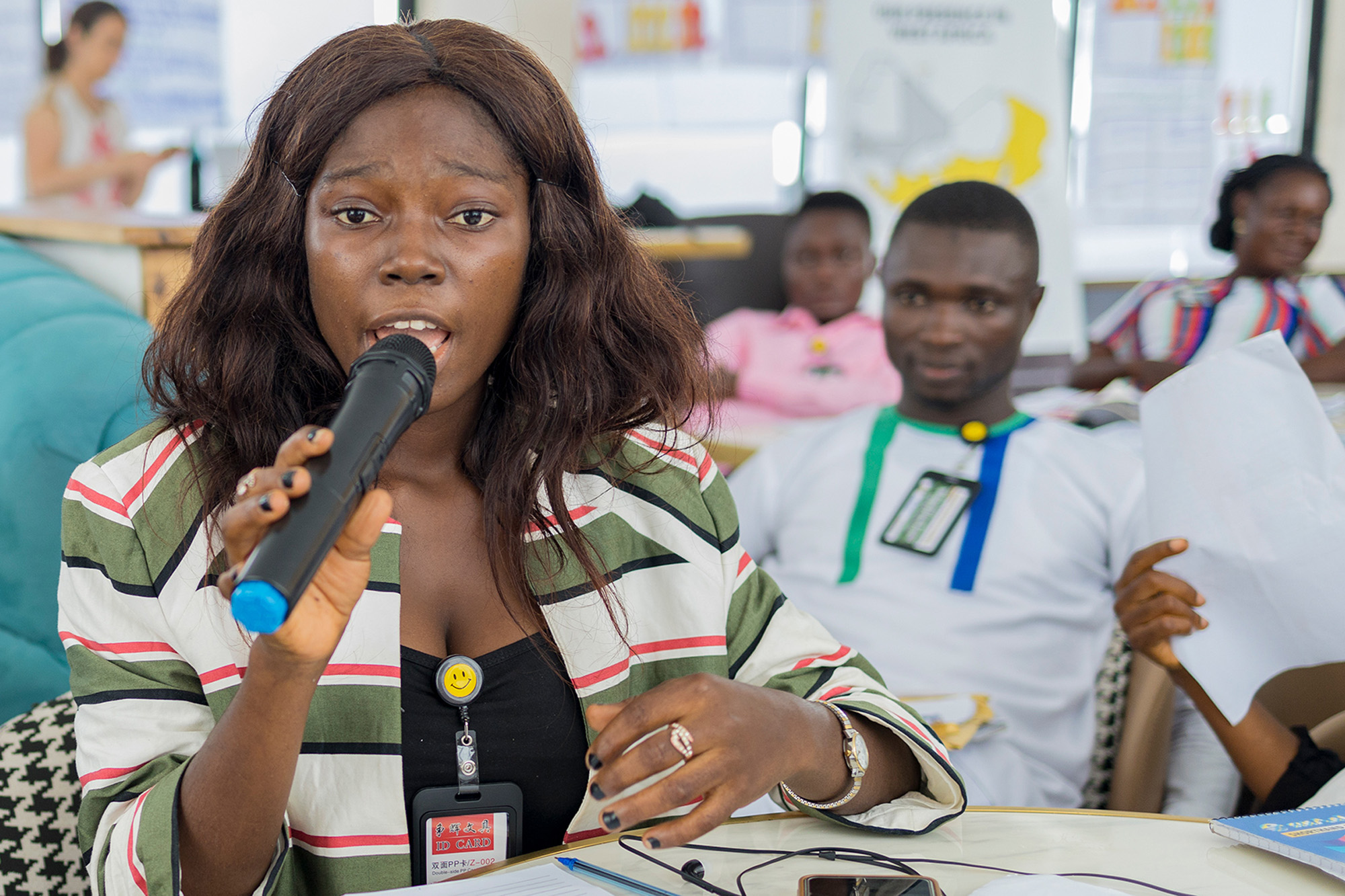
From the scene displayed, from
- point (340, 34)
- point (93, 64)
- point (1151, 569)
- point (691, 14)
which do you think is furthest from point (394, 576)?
point (691, 14)

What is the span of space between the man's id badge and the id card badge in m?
1.00

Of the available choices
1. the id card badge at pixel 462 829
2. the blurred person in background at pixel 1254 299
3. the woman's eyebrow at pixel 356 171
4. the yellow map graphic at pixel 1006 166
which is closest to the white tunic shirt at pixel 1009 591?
the id card badge at pixel 462 829

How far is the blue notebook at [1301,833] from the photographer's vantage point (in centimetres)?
95

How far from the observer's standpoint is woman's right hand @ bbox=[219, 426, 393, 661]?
2.05ft

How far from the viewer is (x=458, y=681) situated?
108 centimetres

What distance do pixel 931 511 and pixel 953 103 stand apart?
313 centimetres

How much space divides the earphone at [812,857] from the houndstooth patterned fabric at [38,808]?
58 centimetres

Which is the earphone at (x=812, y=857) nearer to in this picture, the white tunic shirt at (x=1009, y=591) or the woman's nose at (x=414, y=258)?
the woman's nose at (x=414, y=258)

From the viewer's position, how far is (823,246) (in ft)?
14.8

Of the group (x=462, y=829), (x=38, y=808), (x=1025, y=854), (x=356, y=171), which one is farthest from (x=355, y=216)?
(x=1025, y=854)

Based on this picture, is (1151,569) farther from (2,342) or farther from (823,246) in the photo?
(823,246)

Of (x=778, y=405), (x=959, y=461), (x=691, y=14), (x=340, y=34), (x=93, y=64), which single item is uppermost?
(x=691, y=14)

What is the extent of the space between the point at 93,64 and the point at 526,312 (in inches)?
181

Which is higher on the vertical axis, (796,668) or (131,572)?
(131,572)
